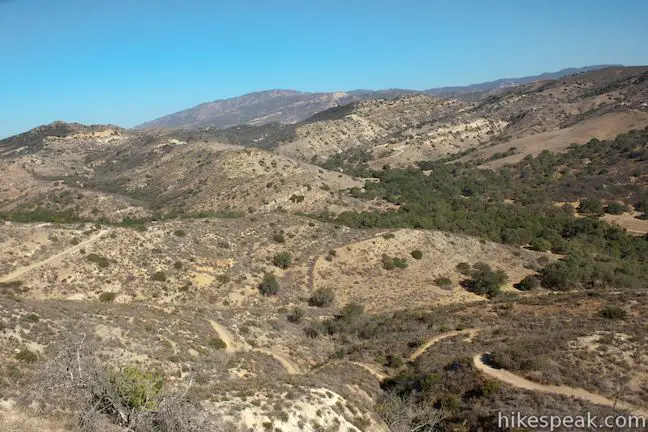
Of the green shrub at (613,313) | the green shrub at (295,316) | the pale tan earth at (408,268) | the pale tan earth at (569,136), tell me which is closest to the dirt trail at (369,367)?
the green shrub at (295,316)

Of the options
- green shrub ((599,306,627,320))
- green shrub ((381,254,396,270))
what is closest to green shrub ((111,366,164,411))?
green shrub ((599,306,627,320))

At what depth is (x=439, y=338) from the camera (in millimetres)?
26531

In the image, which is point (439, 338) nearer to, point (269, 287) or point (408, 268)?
point (269, 287)

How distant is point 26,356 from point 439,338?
807 inches

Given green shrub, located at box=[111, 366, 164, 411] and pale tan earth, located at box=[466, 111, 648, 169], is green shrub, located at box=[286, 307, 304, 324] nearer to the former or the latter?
green shrub, located at box=[111, 366, 164, 411]

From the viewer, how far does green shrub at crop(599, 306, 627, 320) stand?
24719 millimetres

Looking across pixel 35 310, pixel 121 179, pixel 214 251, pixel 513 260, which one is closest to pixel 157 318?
pixel 35 310

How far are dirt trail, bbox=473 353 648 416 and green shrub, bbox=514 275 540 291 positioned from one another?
Result: 76.4ft

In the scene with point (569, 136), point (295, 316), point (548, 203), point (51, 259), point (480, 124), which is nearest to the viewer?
point (295, 316)

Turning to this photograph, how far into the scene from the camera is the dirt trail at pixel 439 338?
2488cm

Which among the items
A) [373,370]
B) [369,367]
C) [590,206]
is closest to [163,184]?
[590,206]

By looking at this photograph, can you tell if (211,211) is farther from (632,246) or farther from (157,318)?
(632,246)

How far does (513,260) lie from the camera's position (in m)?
47.7

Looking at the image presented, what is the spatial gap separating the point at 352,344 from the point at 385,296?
10785mm
